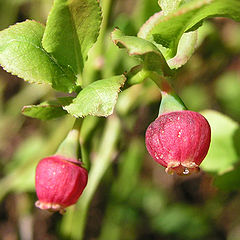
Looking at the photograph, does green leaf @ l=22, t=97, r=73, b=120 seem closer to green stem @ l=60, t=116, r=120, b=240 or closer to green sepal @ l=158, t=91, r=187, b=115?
green sepal @ l=158, t=91, r=187, b=115

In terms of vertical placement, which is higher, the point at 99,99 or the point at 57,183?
the point at 99,99

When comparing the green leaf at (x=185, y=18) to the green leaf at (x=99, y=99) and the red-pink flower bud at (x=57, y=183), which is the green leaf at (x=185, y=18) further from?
the red-pink flower bud at (x=57, y=183)

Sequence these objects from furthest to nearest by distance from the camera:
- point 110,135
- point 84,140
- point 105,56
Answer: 1. point 110,135
2. point 105,56
3. point 84,140

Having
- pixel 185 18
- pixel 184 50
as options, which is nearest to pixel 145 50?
pixel 185 18

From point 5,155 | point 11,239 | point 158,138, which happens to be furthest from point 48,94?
point 158,138

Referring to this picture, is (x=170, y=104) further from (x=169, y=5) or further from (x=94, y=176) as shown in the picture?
(x=94, y=176)

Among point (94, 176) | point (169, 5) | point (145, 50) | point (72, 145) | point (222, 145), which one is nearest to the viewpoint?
point (145, 50)

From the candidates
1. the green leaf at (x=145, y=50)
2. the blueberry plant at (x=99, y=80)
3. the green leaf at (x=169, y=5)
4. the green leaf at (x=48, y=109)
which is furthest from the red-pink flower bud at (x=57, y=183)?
the green leaf at (x=169, y=5)

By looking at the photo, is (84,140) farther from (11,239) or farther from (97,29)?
(11,239)
